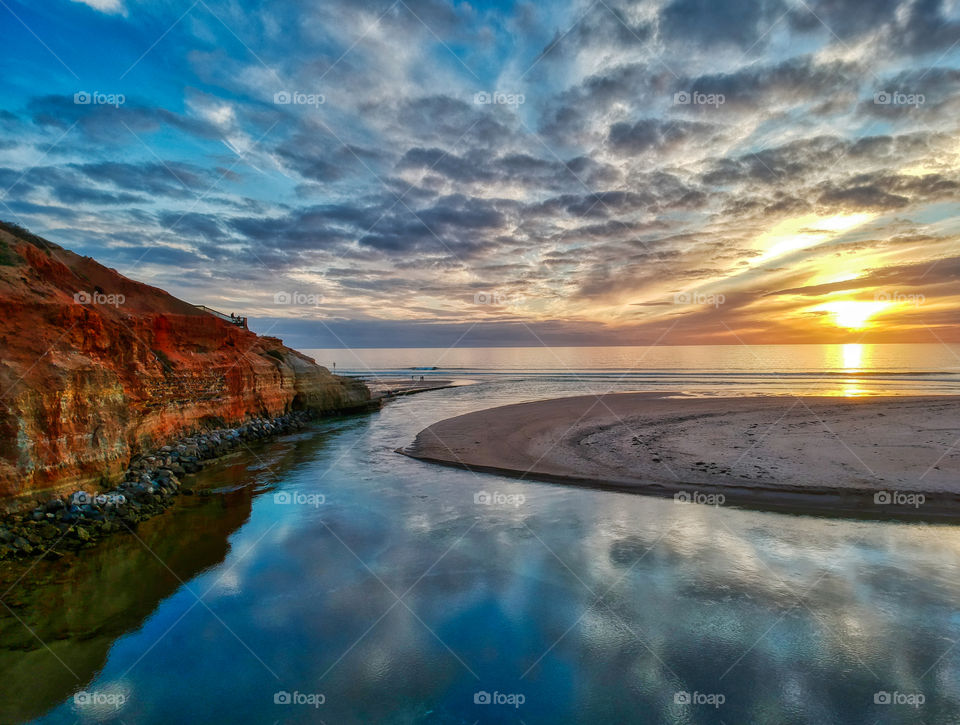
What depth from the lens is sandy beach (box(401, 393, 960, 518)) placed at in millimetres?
13977

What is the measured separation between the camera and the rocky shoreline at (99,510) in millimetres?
10539

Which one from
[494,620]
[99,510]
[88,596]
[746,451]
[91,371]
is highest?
[91,371]

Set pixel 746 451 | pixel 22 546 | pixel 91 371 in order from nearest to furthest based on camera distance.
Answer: pixel 22 546 → pixel 91 371 → pixel 746 451

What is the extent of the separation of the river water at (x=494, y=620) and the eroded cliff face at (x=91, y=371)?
9.65ft

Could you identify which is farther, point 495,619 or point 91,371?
point 91,371

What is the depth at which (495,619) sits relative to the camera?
8.07 m

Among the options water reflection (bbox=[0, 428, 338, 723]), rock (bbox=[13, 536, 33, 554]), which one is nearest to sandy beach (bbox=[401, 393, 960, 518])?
water reflection (bbox=[0, 428, 338, 723])

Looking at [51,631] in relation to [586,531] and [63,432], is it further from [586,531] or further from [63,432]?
[586,531]

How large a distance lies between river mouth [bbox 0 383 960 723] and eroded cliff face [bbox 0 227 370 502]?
119 inches

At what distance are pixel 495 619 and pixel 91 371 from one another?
13917 millimetres

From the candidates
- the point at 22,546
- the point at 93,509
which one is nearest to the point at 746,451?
the point at 93,509

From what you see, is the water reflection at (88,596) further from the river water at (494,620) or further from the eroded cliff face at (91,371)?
the eroded cliff face at (91,371)

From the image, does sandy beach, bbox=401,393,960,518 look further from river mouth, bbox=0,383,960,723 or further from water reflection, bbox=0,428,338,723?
water reflection, bbox=0,428,338,723

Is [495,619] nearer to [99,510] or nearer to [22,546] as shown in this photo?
[22,546]
